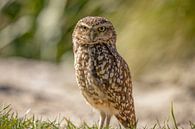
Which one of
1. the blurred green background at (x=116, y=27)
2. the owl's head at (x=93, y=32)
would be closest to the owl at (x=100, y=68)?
the owl's head at (x=93, y=32)

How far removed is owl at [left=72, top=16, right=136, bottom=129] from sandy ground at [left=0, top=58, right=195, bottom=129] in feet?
4.98

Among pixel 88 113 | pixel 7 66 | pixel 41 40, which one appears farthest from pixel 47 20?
pixel 88 113

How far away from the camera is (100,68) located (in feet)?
27.5

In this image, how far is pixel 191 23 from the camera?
14531mm

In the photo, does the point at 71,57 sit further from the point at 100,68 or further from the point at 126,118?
the point at 100,68

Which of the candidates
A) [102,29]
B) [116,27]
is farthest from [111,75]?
[116,27]

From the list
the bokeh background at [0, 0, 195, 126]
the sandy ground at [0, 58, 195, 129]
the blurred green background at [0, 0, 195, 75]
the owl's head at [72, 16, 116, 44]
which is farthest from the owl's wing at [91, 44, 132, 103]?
the blurred green background at [0, 0, 195, 75]

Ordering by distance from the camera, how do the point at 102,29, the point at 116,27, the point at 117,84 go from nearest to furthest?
the point at 102,29
the point at 117,84
the point at 116,27

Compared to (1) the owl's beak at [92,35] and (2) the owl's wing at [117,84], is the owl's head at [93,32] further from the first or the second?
(2) the owl's wing at [117,84]

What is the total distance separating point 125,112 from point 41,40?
839cm

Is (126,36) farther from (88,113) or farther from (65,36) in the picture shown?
(88,113)

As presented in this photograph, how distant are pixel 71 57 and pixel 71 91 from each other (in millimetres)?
2429

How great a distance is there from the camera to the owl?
8.31 meters

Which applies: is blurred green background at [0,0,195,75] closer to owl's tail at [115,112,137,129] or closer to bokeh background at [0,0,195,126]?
bokeh background at [0,0,195,126]
